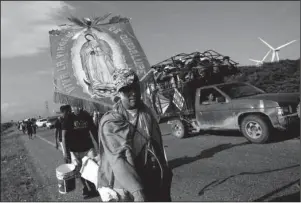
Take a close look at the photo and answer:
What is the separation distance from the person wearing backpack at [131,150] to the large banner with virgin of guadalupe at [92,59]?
23cm

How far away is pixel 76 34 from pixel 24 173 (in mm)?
8020

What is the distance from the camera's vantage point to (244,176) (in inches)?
209

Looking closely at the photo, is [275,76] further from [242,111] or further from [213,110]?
[242,111]

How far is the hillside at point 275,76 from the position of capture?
13977 mm

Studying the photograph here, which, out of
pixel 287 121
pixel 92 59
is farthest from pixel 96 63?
pixel 287 121

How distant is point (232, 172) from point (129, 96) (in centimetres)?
440

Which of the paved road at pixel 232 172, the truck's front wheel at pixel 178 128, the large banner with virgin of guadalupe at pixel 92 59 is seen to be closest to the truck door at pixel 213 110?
the paved road at pixel 232 172

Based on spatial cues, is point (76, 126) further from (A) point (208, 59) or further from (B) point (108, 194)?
(A) point (208, 59)

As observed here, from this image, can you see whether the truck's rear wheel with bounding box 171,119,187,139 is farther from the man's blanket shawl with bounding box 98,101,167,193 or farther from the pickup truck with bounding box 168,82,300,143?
the man's blanket shawl with bounding box 98,101,167,193

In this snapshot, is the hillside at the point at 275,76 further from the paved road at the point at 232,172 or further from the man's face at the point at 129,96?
the man's face at the point at 129,96

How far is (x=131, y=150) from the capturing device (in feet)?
6.25

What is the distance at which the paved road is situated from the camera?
4520 mm

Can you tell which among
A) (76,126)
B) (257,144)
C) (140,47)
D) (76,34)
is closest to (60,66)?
(76,34)

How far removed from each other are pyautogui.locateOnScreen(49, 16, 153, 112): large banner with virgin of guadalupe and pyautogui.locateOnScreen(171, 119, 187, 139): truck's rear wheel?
A: 26.3 ft
